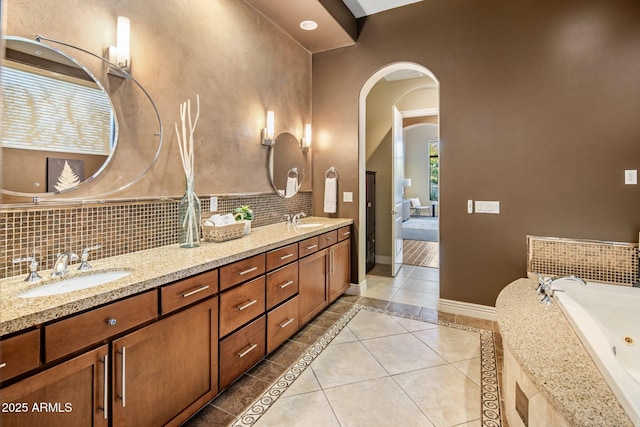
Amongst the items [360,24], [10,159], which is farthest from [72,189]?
[360,24]

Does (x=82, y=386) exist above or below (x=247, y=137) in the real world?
below

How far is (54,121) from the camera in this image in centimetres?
166

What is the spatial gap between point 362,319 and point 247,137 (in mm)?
1997

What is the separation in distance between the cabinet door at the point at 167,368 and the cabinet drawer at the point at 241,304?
0.07m

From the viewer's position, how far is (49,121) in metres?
1.64

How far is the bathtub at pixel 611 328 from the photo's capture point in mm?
1181

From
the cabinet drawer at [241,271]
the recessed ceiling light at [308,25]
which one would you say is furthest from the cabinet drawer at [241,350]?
the recessed ceiling light at [308,25]

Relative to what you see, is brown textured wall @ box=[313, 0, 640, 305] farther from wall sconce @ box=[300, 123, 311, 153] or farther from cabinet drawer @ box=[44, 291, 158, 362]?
cabinet drawer @ box=[44, 291, 158, 362]

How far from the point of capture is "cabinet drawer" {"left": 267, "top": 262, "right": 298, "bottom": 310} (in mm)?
2309

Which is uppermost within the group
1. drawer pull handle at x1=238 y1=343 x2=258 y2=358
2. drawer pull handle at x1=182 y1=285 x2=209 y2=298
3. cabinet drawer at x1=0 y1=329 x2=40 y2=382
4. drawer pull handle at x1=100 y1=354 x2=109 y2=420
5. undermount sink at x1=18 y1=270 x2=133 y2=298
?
undermount sink at x1=18 y1=270 x2=133 y2=298

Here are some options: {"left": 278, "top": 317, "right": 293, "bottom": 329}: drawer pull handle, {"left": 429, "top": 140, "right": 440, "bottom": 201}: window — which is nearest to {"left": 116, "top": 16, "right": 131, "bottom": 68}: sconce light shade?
{"left": 278, "top": 317, "right": 293, "bottom": 329}: drawer pull handle

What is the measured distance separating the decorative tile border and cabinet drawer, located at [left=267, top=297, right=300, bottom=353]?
209 millimetres

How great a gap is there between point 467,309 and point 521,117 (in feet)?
6.05

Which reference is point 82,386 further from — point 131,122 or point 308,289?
point 308,289
